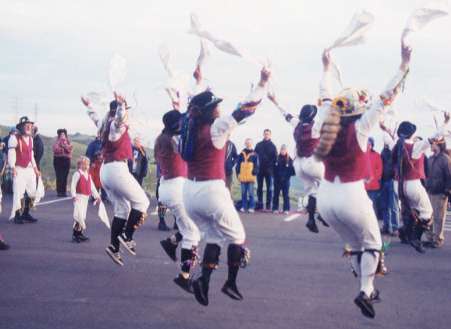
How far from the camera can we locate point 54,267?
29.5 feet

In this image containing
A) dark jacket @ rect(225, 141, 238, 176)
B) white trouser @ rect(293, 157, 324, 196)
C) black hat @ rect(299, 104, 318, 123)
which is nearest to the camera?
black hat @ rect(299, 104, 318, 123)

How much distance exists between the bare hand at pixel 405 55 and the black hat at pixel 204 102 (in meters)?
1.78

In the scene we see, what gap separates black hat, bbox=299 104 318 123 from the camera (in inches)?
380

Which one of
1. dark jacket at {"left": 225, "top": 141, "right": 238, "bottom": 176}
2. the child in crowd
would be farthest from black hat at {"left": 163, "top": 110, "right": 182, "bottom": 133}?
dark jacket at {"left": 225, "top": 141, "right": 238, "bottom": 176}

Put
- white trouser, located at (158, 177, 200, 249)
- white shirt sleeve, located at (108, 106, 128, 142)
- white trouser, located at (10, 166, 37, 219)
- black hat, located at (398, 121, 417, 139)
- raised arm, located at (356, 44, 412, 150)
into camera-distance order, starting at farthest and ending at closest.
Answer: white trouser, located at (10, 166, 37, 219), black hat, located at (398, 121, 417, 139), white shirt sleeve, located at (108, 106, 128, 142), white trouser, located at (158, 177, 200, 249), raised arm, located at (356, 44, 412, 150)

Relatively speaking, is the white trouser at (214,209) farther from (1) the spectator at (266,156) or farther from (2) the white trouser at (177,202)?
(1) the spectator at (266,156)

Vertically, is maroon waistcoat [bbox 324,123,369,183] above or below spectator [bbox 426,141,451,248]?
above

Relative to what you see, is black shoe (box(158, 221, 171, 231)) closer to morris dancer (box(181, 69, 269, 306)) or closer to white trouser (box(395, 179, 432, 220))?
white trouser (box(395, 179, 432, 220))

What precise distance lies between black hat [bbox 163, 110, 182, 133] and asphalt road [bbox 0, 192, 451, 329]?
182 centimetres

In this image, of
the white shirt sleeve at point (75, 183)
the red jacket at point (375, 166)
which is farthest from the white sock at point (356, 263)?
the white shirt sleeve at point (75, 183)

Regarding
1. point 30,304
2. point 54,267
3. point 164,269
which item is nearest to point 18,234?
point 54,267

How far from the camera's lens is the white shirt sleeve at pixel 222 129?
20.5 ft

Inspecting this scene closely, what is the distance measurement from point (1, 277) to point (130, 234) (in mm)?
1709

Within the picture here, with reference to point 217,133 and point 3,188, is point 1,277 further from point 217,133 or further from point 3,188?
point 3,188
